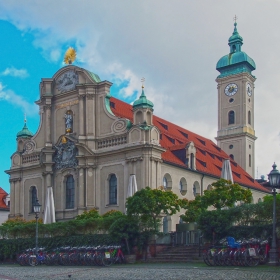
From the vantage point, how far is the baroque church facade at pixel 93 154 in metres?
56.1

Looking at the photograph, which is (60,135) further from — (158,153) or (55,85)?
(158,153)

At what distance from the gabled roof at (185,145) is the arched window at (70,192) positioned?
883cm

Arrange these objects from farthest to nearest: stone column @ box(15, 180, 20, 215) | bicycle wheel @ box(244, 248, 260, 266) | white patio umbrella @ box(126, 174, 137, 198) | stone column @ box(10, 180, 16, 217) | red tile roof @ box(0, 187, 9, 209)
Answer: red tile roof @ box(0, 187, 9, 209)
stone column @ box(10, 180, 16, 217)
stone column @ box(15, 180, 20, 215)
white patio umbrella @ box(126, 174, 137, 198)
bicycle wheel @ box(244, 248, 260, 266)

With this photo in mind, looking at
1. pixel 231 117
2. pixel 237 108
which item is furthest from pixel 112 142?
pixel 237 108

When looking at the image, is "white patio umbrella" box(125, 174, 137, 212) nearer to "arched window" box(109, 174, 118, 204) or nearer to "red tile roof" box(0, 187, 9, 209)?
"arched window" box(109, 174, 118, 204)

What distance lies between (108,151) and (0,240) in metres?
14.3

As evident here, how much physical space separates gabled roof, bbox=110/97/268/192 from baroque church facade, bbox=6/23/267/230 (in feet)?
0.55

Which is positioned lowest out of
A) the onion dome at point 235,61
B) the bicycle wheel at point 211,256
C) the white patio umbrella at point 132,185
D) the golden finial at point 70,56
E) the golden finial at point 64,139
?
the bicycle wheel at point 211,256

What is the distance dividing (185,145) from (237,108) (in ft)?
85.4

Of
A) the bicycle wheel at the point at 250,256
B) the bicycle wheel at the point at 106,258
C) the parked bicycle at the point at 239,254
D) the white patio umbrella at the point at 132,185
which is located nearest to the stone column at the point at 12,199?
the white patio umbrella at the point at 132,185

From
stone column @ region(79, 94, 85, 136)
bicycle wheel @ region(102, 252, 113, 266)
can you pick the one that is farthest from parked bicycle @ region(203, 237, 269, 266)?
stone column @ region(79, 94, 85, 136)

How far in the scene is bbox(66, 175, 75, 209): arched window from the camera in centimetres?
6141

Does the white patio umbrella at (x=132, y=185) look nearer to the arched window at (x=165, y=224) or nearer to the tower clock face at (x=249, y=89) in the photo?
the arched window at (x=165, y=224)

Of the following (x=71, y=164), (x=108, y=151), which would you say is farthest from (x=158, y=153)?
(x=71, y=164)
